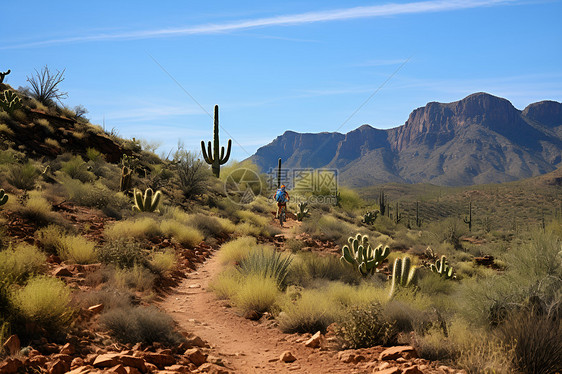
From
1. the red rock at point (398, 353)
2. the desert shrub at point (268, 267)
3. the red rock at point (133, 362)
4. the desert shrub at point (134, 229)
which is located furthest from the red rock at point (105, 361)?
the desert shrub at point (134, 229)

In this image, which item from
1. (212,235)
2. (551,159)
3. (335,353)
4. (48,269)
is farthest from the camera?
(551,159)

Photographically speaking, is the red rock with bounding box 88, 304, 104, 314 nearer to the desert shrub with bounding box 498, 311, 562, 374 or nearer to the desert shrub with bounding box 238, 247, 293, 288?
the desert shrub with bounding box 238, 247, 293, 288

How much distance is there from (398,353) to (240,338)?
2549 millimetres

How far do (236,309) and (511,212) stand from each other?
55309 millimetres

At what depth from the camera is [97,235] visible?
1068 centimetres

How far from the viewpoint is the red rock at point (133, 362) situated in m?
4.50

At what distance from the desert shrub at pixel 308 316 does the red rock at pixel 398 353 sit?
1.63 meters

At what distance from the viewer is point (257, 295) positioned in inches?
301

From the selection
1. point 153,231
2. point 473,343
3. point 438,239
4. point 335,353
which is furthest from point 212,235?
point 438,239

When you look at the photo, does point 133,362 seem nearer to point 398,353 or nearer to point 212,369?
point 212,369

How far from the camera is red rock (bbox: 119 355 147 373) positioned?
4.50m

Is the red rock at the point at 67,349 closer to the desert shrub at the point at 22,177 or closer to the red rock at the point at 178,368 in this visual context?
the red rock at the point at 178,368

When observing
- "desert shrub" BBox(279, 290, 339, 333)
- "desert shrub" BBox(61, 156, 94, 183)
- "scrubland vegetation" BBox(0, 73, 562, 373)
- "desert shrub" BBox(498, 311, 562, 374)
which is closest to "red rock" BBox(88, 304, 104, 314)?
"scrubland vegetation" BBox(0, 73, 562, 373)

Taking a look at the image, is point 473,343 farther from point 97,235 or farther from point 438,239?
point 438,239
